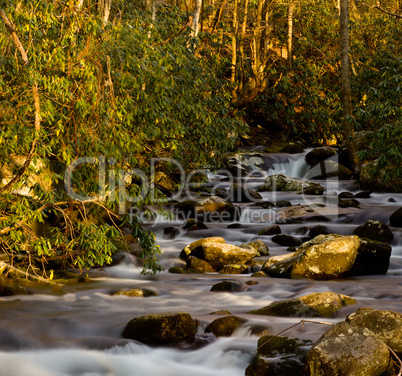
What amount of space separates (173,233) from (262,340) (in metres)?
7.77

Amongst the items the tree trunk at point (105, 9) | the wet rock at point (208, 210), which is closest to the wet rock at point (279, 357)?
the tree trunk at point (105, 9)

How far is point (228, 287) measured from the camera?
8297 mm

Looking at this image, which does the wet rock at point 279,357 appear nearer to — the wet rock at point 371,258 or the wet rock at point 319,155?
the wet rock at point 371,258

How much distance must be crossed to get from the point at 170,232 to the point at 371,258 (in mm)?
5330

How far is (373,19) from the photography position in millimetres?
27703

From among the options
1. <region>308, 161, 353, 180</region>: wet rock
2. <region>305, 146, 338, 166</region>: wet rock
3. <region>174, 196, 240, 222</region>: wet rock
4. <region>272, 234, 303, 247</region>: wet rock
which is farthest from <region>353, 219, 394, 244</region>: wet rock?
<region>305, 146, 338, 166</region>: wet rock

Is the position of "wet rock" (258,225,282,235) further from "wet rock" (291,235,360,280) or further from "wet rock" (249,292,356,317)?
"wet rock" (249,292,356,317)

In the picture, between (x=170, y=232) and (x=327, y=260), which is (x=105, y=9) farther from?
(x=327, y=260)

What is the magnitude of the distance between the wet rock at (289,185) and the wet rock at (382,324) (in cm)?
1309

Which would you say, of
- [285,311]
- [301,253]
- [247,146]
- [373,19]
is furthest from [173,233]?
[373,19]

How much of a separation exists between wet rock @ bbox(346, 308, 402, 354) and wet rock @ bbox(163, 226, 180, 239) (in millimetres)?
8128

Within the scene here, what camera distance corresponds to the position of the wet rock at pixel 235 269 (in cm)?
975

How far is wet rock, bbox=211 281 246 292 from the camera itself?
27.2 feet

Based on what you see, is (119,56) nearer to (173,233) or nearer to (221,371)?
(221,371)
